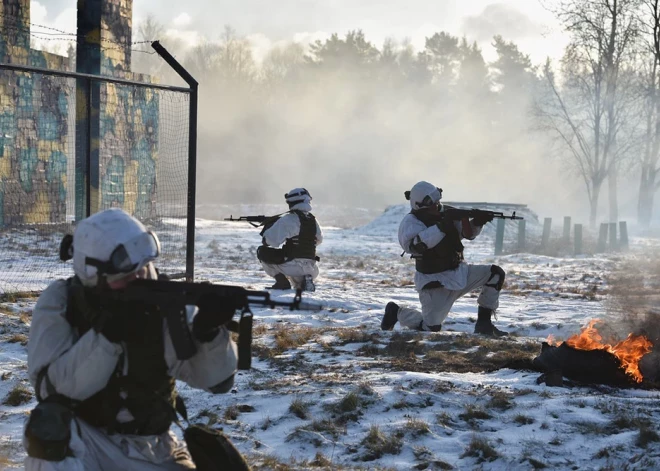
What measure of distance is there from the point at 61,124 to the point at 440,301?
40.4 feet

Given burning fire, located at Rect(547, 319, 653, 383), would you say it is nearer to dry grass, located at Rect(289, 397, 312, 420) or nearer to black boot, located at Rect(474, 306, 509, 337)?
black boot, located at Rect(474, 306, 509, 337)

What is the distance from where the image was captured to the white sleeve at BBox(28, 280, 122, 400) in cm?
311

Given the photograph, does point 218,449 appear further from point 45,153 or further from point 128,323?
point 45,153

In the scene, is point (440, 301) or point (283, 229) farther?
point (283, 229)

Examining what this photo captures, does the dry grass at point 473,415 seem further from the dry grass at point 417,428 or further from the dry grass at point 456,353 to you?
the dry grass at point 456,353

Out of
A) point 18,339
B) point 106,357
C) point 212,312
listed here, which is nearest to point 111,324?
point 106,357

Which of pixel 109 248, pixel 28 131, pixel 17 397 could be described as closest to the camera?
pixel 109 248

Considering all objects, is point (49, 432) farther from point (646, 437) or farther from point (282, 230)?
point (282, 230)

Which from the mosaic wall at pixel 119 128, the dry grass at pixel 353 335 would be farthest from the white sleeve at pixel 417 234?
the mosaic wall at pixel 119 128

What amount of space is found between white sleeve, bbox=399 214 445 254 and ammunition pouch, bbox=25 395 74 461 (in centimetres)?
625

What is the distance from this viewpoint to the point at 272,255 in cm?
1195

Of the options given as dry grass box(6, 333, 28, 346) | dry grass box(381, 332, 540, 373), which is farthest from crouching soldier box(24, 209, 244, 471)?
dry grass box(6, 333, 28, 346)

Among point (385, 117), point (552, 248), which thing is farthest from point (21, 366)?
point (385, 117)

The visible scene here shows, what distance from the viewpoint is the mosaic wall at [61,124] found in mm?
16781
